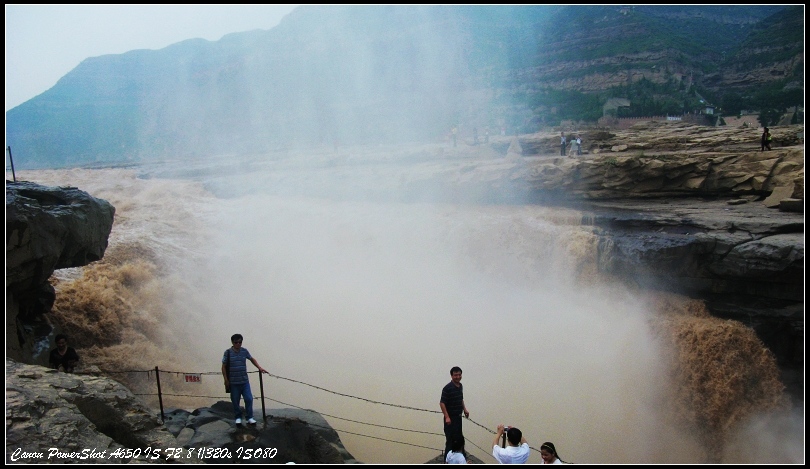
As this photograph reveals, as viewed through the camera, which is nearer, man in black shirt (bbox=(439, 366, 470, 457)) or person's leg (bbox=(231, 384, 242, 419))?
man in black shirt (bbox=(439, 366, 470, 457))

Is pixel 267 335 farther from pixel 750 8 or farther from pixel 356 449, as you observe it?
pixel 750 8

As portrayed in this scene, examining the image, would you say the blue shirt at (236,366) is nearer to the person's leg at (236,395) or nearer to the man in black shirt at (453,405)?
the person's leg at (236,395)

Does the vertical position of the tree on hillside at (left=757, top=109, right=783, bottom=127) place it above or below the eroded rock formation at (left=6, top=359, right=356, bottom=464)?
above

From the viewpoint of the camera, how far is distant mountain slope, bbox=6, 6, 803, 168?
43.0 meters

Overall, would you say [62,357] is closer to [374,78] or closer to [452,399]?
[452,399]

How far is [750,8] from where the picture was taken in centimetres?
6488

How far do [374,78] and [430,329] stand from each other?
144 feet

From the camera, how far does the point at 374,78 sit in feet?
167

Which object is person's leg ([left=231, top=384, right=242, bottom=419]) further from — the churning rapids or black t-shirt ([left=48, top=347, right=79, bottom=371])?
black t-shirt ([left=48, top=347, right=79, bottom=371])

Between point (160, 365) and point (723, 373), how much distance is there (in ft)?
31.1

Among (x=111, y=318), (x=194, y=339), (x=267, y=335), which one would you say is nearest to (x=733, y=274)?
(x=267, y=335)

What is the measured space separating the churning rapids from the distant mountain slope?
930 inches

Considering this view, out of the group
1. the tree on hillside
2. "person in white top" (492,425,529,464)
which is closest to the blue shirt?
"person in white top" (492,425,529,464)

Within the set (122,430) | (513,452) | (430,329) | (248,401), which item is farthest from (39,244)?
(430,329)
